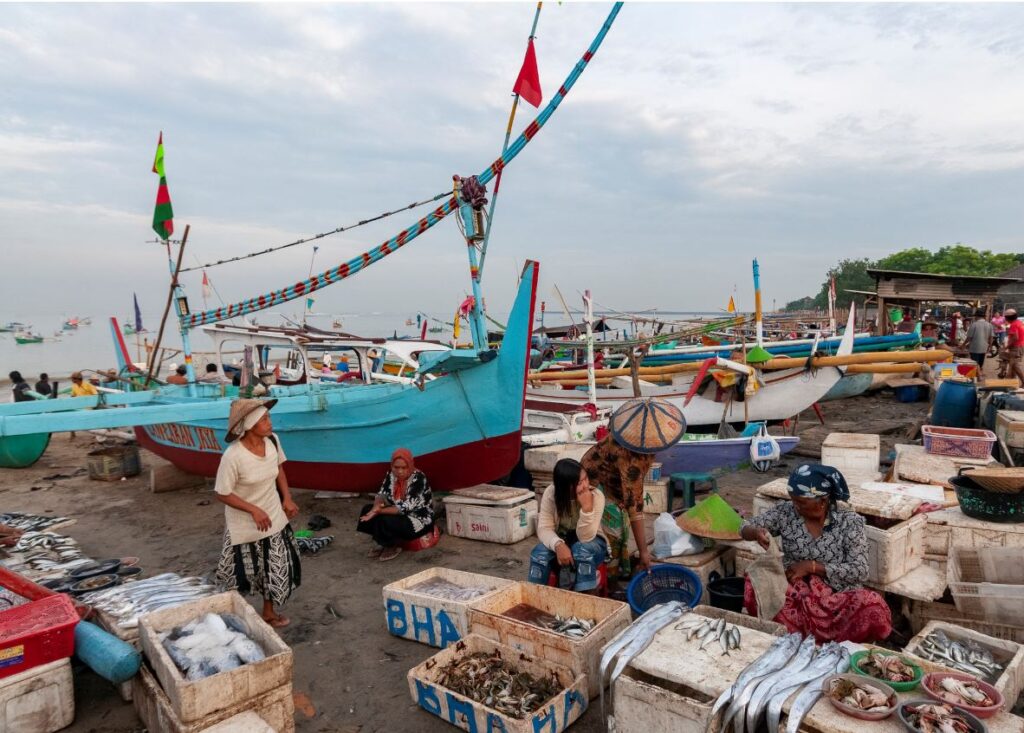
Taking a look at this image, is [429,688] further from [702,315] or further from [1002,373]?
[702,315]

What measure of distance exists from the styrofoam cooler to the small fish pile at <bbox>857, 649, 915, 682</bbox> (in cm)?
365

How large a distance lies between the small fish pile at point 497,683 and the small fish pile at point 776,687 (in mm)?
1051

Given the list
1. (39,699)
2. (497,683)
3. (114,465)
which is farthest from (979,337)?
(114,465)

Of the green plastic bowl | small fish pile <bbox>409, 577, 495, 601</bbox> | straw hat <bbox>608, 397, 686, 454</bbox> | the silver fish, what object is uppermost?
straw hat <bbox>608, 397, 686, 454</bbox>

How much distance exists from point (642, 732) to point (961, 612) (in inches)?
84.1

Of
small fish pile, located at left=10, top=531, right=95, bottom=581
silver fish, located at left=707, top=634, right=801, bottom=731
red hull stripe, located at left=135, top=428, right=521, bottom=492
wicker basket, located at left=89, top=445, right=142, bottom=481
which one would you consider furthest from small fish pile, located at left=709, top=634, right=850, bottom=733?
wicker basket, located at left=89, top=445, right=142, bottom=481

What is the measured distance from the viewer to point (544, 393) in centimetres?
1256

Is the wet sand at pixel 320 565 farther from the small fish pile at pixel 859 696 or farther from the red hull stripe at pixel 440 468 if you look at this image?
the small fish pile at pixel 859 696

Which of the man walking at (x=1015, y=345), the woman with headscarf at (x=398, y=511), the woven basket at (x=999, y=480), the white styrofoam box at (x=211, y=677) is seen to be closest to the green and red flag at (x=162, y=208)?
the woman with headscarf at (x=398, y=511)

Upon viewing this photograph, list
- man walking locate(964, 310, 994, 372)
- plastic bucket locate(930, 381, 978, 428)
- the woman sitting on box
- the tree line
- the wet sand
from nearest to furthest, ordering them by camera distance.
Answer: the wet sand < the woman sitting on box < plastic bucket locate(930, 381, 978, 428) < man walking locate(964, 310, 994, 372) < the tree line

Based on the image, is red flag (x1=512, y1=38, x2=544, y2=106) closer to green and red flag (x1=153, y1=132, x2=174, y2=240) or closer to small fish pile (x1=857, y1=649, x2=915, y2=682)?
green and red flag (x1=153, y1=132, x2=174, y2=240)

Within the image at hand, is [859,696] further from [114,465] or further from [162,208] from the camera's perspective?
[114,465]

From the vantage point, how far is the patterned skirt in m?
4.11

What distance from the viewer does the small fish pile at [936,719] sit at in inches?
Answer: 86.8
